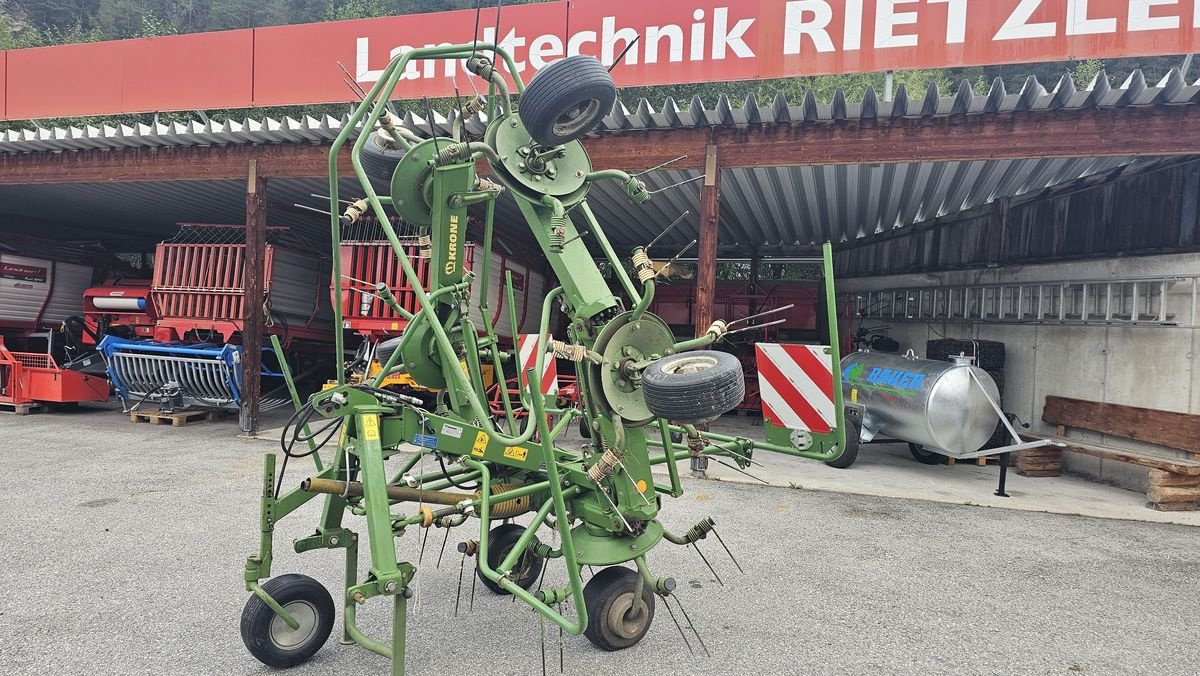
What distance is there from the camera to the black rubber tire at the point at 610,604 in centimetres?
294

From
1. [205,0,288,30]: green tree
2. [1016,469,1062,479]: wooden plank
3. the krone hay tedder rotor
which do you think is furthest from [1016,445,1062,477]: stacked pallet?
[205,0,288,30]: green tree

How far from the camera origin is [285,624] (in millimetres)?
2926

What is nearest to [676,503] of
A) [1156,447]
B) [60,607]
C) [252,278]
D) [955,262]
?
[60,607]

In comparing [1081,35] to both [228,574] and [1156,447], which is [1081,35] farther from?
[228,574]

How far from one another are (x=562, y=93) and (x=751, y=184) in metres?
6.28

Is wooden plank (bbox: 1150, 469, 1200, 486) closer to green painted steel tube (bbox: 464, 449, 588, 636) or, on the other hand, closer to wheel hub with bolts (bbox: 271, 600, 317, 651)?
green painted steel tube (bbox: 464, 449, 588, 636)

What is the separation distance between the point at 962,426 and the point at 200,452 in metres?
8.34

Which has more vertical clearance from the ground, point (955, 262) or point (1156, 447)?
point (955, 262)

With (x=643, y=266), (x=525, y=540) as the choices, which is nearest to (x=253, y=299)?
(x=525, y=540)

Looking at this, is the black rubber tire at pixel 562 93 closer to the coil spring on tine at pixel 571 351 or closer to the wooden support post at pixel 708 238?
the coil spring on tine at pixel 571 351

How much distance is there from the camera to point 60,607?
3.41 m

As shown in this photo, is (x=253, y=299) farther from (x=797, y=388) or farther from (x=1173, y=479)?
(x=1173, y=479)

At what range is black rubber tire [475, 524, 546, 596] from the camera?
363 centimetres

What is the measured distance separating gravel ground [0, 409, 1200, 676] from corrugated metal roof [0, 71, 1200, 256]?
3.72 meters
